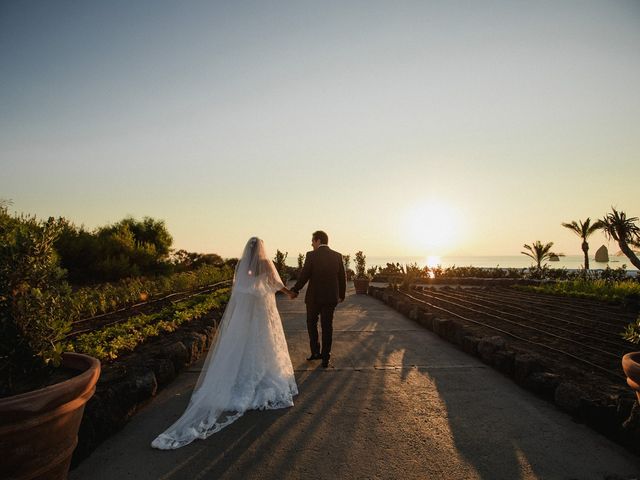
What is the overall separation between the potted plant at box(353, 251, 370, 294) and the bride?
47.0ft

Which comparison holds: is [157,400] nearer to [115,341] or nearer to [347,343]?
[115,341]

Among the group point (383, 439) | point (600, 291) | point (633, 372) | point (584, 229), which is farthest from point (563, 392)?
point (584, 229)

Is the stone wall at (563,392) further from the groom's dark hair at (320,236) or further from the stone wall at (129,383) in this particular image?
the stone wall at (129,383)

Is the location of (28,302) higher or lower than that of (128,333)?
higher

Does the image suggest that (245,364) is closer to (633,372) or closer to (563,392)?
(563,392)

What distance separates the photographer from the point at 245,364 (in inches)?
194

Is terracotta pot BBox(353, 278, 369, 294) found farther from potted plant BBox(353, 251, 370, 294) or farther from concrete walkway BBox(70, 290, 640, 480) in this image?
concrete walkway BBox(70, 290, 640, 480)

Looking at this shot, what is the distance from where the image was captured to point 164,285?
14.4 m

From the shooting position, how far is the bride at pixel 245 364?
412 centimetres

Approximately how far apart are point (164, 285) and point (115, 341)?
8672 mm

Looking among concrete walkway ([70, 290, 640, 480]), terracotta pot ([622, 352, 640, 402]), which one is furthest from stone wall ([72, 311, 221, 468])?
terracotta pot ([622, 352, 640, 402])

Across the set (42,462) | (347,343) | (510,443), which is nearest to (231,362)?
(42,462)

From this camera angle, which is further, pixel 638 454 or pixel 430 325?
pixel 430 325

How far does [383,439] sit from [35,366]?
2988mm
